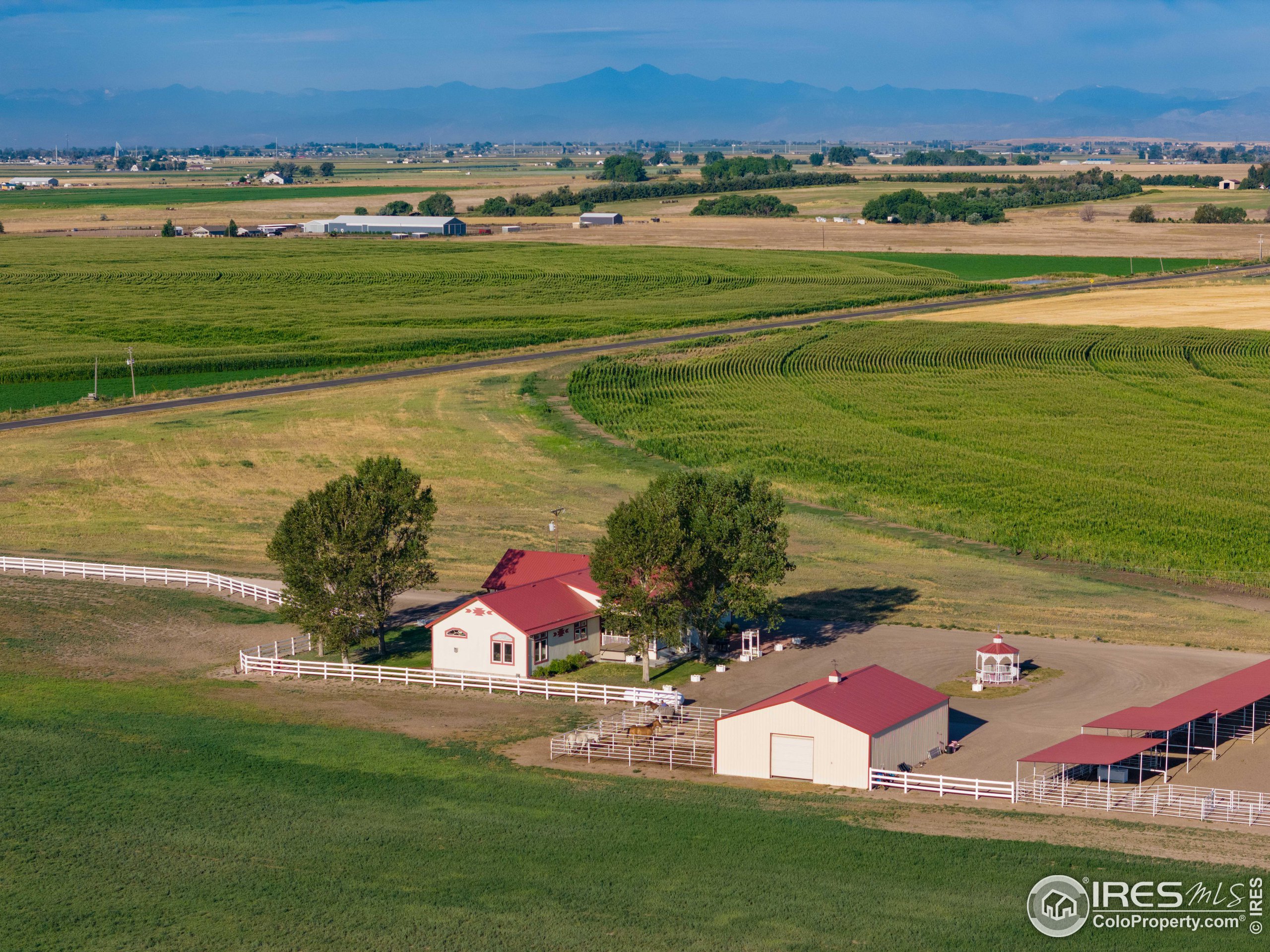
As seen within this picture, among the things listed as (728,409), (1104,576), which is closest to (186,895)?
(1104,576)

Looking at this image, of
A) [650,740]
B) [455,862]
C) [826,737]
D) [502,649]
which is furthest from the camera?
[502,649]

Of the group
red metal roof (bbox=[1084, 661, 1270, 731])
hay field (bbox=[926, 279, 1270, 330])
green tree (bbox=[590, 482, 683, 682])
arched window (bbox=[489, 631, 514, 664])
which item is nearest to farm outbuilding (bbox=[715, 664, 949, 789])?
red metal roof (bbox=[1084, 661, 1270, 731])

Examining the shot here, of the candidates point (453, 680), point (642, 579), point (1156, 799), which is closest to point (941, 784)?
point (1156, 799)

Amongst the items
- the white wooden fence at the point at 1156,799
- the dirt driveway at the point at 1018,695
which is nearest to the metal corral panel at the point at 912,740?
the dirt driveway at the point at 1018,695

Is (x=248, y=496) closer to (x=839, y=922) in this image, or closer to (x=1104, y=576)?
(x=1104, y=576)

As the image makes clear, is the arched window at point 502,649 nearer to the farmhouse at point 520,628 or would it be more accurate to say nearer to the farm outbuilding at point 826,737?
the farmhouse at point 520,628

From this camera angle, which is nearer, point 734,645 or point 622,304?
point 734,645

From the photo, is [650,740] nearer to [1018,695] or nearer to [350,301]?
[1018,695]
